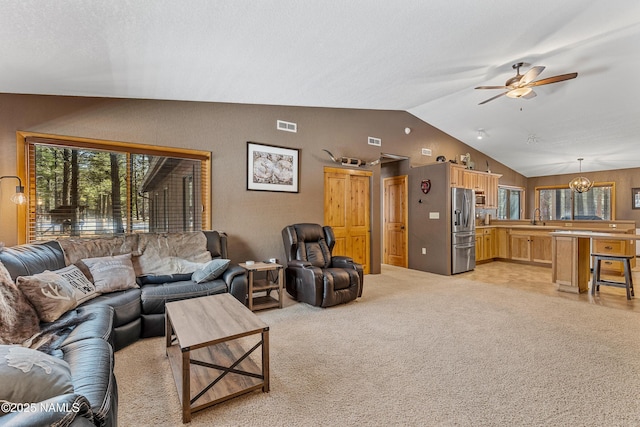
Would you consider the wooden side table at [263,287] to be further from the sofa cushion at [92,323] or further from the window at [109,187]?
the sofa cushion at [92,323]

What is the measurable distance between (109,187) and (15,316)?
198 centimetres

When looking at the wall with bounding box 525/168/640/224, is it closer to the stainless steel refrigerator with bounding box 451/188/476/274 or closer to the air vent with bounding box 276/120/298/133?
the stainless steel refrigerator with bounding box 451/188/476/274

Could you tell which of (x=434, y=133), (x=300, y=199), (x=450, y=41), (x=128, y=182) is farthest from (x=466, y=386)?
(x=434, y=133)

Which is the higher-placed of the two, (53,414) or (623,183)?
(623,183)

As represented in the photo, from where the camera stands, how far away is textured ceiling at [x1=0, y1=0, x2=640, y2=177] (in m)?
2.03

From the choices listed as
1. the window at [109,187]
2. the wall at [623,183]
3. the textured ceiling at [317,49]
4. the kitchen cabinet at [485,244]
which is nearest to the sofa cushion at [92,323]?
the window at [109,187]

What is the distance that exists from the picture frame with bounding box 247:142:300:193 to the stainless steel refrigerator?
126 inches

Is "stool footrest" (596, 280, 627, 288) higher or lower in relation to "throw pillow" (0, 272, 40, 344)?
lower

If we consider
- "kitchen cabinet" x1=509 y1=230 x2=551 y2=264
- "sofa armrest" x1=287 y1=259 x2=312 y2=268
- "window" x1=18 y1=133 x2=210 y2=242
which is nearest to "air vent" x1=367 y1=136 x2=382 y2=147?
"sofa armrest" x1=287 y1=259 x2=312 y2=268

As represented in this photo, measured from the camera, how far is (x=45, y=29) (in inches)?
77.4

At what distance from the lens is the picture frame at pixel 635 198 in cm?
769

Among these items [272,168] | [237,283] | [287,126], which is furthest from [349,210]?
[237,283]

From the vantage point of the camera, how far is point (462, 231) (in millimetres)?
5887

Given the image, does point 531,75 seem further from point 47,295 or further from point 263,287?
point 47,295
